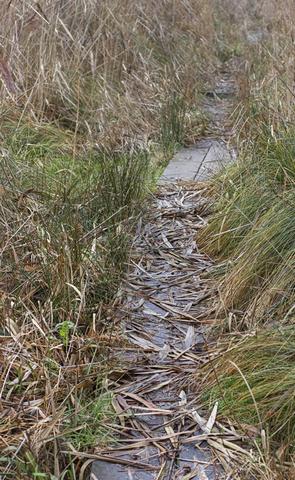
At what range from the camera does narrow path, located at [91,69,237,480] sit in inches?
75.9

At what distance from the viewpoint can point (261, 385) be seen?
2.04 meters

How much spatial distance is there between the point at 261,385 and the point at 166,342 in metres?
0.59

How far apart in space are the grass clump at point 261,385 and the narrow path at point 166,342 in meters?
0.11

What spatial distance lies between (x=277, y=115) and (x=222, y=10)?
20.7 feet

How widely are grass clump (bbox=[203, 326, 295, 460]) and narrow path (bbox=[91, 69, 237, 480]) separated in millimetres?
109

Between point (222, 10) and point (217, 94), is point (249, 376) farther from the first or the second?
point (222, 10)

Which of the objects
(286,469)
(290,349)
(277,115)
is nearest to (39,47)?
(277,115)

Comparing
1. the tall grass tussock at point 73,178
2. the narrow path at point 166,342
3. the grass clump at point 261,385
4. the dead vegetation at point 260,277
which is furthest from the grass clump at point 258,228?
the tall grass tussock at point 73,178

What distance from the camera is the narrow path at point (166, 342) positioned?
1929 millimetres

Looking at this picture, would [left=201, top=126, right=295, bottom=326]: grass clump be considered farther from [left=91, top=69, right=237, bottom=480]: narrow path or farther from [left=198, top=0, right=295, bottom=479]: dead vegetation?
[left=91, top=69, right=237, bottom=480]: narrow path

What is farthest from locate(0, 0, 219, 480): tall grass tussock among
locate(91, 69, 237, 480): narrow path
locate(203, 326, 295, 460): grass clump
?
locate(203, 326, 295, 460): grass clump

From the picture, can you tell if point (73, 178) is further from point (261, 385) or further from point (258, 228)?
point (261, 385)

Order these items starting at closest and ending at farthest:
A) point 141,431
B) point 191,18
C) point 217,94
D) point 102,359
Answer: point 141,431 → point 102,359 → point 217,94 → point 191,18

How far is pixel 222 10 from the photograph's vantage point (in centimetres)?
950
